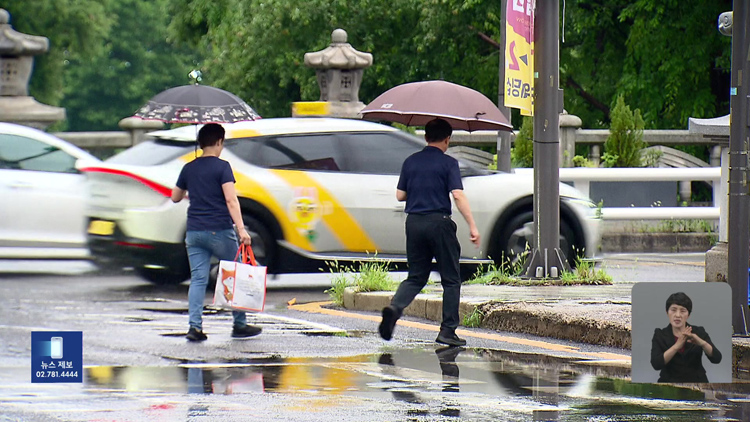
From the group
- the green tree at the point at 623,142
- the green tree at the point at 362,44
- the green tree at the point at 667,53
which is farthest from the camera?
the green tree at the point at 362,44

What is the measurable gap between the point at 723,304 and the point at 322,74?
16223mm

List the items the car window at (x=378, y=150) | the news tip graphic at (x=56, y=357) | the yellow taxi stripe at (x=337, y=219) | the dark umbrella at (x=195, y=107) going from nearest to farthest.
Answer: the news tip graphic at (x=56, y=357)
the dark umbrella at (x=195, y=107)
the yellow taxi stripe at (x=337, y=219)
the car window at (x=378, y=150)

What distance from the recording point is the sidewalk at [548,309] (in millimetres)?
10008

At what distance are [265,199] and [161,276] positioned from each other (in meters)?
1.35

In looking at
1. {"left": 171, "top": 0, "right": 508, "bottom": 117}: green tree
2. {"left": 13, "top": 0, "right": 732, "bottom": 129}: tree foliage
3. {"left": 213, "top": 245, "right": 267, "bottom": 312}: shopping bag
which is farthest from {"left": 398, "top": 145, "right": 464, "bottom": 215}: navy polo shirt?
{"left": 171, "top": 0, "right": 508, "bottom": 117}: green tree

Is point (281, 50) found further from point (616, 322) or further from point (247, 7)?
point (616, 322)

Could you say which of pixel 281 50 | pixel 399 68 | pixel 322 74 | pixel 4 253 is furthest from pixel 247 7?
pixel 4 253

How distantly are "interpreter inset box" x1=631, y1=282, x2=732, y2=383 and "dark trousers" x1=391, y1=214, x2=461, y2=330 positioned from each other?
2.03 m

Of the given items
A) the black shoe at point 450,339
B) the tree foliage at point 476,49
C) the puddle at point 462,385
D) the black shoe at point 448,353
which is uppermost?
the tree foliage at point 476,49

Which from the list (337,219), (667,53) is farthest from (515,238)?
(667,53)

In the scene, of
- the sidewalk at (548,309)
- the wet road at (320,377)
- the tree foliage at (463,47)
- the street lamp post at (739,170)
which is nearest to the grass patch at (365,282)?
the sidewalk at (548,309)

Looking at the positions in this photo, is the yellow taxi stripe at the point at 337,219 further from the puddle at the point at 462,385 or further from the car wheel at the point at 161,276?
the puddle at the point at 462,385

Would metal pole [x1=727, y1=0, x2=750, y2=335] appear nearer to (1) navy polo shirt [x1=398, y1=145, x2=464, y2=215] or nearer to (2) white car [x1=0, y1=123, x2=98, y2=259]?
(1) navy polo shirt [x1=398, y1=145, x2=464, y2=215]

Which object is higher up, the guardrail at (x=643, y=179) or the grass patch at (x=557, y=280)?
the guardrail at (x=643, y=179)
